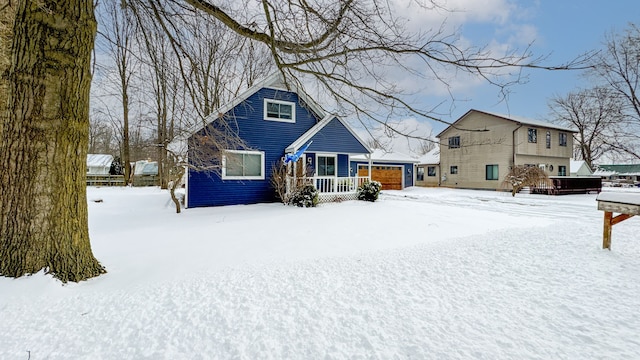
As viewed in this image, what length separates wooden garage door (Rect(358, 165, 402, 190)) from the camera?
23.1m

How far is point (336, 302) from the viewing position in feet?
8.80

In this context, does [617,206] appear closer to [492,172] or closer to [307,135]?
[307,135]

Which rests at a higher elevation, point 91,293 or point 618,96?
point 618,96

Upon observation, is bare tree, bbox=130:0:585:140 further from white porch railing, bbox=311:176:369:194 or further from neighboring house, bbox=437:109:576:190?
neighboring house, bbox=437:109:576:190

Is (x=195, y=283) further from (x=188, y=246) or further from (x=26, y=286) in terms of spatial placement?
(x=188, y=246)

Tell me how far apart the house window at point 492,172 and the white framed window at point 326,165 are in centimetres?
1609

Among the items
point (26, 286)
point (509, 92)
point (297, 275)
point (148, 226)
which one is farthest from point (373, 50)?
point (148, 226)

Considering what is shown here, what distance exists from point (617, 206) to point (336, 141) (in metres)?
9.31

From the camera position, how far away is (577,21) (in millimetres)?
5418

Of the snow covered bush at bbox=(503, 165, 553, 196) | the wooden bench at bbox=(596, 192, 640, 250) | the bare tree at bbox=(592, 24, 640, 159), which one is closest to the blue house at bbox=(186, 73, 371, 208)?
the wooden bench at bbox=(596, 192, 640, 250)

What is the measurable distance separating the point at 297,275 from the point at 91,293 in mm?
2109

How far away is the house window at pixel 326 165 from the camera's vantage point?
518 inches

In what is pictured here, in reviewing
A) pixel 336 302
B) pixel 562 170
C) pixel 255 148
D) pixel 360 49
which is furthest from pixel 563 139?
pixel 336 302

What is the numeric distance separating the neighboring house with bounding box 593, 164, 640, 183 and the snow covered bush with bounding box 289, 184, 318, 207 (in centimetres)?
5796
